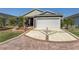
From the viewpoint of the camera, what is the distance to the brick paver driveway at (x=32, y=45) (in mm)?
6328

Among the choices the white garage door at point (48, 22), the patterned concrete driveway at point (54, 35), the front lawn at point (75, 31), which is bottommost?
the patterned concrete driveway at point (54, 35)

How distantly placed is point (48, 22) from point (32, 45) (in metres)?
0.82

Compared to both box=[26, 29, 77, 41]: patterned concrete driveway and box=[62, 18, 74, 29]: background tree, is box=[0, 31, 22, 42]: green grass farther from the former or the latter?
box=[62, 18, 74, 29]: background tree

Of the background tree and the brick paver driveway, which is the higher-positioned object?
the background tree

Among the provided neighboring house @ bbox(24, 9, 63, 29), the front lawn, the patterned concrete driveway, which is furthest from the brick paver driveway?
neighboring house @ bbox(24, 9, 63, 29)

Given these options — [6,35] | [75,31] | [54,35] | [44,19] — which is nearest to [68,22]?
[75,31]

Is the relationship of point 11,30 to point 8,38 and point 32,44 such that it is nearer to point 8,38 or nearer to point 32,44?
point 8,38

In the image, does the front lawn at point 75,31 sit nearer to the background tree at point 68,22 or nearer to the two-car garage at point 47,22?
the background tree at point 68,22

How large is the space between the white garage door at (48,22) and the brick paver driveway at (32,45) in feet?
1.60


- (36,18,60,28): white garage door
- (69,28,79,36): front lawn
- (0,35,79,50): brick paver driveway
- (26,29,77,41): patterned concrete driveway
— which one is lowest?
(0,35,79,50): brick paver driveway

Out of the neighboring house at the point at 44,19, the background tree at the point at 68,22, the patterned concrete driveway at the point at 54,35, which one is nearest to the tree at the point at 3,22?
the neighboring house at the point at 44,19

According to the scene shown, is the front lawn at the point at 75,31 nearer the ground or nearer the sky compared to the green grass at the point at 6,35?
nearer the sky

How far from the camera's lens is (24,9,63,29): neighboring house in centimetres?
635
